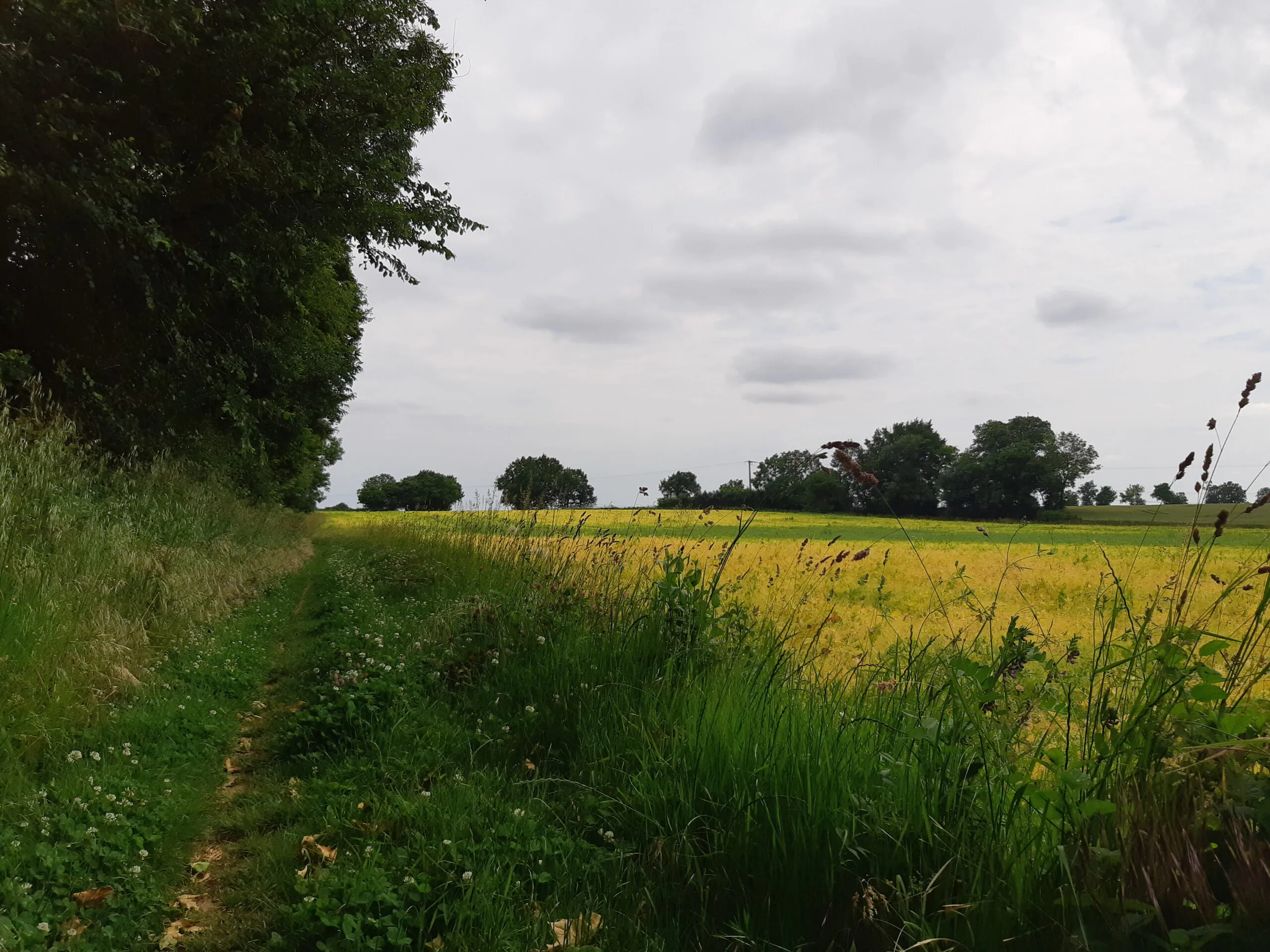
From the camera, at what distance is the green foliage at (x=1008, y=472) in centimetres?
3088

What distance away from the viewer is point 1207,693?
2.17 meters

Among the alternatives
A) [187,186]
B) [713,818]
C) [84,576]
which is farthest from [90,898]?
[187,186]

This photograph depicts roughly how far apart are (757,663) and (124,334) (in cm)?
1015

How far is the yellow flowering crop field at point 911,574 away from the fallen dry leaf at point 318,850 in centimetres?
283

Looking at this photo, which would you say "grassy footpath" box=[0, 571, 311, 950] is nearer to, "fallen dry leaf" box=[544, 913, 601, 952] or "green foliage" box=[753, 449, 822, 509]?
"fallen dry leaf" box=[544, 913, 601, 952]

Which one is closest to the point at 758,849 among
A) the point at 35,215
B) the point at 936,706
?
the point at 936,706

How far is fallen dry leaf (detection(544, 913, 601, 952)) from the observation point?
272 centimetres

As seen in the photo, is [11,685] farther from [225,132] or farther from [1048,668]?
[225,132]

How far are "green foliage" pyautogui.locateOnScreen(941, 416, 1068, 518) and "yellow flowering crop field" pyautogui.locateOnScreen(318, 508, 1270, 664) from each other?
6.82 meters

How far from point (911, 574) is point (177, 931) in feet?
50.1

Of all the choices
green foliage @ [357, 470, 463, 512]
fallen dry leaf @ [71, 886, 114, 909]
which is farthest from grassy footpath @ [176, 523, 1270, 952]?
green foliage @ [357, 470, 463, 512]

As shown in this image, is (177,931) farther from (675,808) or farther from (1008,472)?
(1008,472)

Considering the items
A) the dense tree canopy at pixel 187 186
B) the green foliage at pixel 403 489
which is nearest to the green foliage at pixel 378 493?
the green foliage at pixel 403 489

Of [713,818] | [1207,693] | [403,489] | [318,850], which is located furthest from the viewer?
[403,489]
